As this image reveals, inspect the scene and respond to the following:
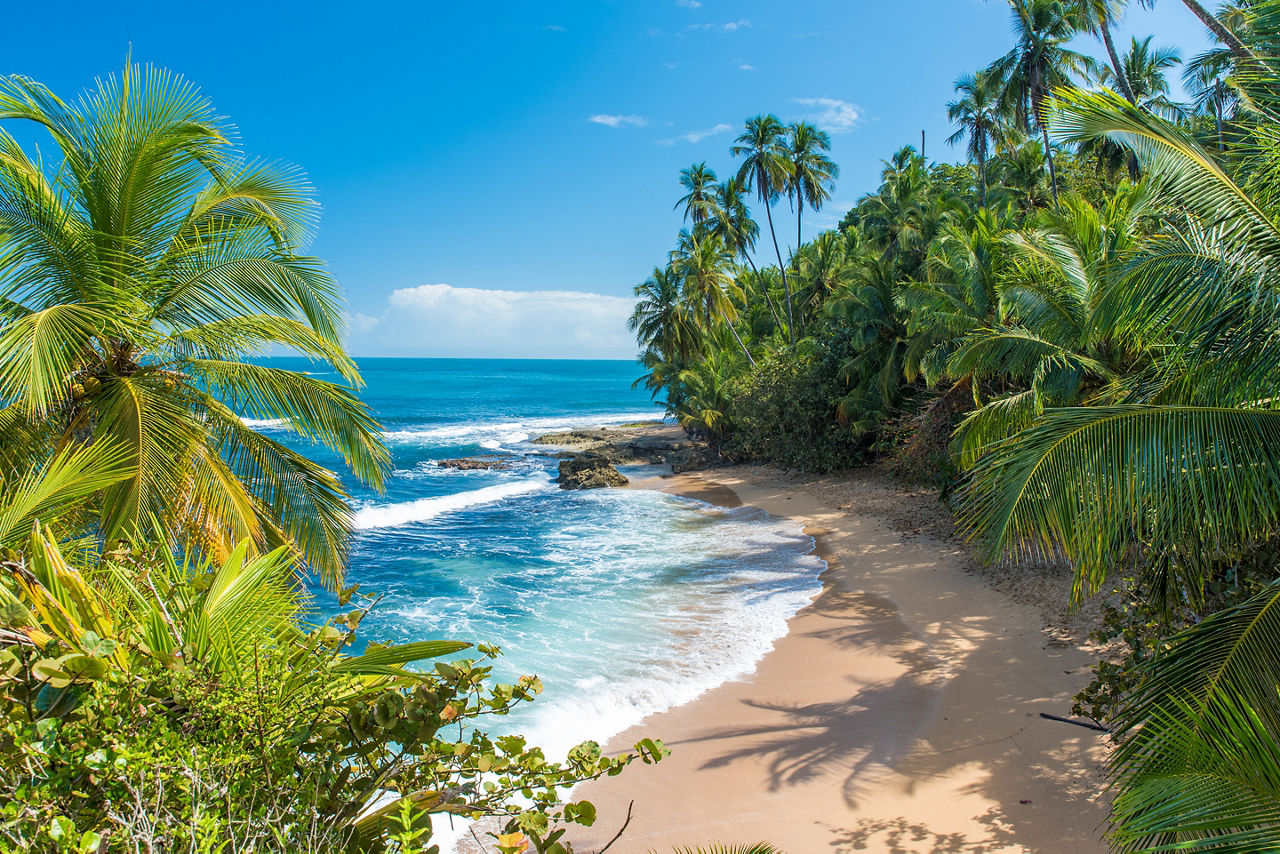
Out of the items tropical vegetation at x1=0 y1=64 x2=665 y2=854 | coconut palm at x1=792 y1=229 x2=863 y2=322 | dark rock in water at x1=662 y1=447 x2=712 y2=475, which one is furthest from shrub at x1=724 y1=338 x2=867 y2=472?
tropical vegetation at x1=0 y1=64 x2=665 y2=854

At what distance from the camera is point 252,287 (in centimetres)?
543

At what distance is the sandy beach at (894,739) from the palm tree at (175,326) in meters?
3.58

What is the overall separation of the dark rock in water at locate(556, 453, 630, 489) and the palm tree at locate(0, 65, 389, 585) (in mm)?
20822

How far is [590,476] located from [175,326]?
21.9m

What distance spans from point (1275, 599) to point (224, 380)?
275 inches

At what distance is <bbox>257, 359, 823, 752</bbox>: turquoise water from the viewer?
9.61 metres

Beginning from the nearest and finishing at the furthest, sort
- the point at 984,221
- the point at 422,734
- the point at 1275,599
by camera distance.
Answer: the point at 422,734, the point at 1275,599, the point at 984,221

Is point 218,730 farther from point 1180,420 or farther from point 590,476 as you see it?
point 590,476

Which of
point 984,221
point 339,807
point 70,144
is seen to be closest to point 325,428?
point 70,144

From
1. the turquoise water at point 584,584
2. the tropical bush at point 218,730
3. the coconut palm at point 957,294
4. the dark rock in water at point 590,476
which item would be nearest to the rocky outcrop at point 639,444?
the dark rock in water at point 590,476

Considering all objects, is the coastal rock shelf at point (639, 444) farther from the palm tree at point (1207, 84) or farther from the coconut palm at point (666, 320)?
the palm tree at point (1207, 84)

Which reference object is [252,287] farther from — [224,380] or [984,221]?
[984,221]

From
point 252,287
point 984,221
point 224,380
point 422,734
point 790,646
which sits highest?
point 984,221

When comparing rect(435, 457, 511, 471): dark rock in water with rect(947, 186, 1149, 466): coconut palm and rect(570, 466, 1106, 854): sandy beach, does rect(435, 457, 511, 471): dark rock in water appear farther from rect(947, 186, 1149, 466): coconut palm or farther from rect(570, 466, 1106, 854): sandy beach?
rect(947, 186, 1149, 466): coconut palm
